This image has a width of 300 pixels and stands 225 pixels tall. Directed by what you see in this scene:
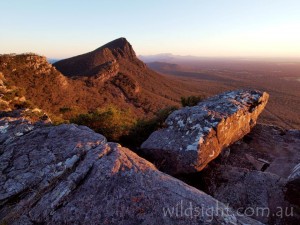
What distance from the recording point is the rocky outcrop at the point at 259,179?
584 cm

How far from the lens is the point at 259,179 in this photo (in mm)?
7047

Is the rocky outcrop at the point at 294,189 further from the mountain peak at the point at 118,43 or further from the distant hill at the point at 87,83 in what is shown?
the mountain peak at the point at 118,43

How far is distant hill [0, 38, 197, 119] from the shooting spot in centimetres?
3203

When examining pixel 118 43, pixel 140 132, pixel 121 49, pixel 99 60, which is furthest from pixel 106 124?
pixel 118 43

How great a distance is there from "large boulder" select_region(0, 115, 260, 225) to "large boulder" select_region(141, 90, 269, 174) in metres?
2.18

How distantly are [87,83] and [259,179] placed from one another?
143 ft

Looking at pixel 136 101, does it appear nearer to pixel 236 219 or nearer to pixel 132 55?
pixel 132 55

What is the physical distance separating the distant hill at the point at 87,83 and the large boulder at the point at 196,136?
501 inches

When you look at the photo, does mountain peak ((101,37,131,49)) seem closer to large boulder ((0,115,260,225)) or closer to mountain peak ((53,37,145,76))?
mountain peak ((53,37,145,76))

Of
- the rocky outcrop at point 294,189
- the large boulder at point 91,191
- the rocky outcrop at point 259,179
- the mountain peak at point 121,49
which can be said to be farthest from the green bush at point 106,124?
the mountain peak at point 121,49

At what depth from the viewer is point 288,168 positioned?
347 inches

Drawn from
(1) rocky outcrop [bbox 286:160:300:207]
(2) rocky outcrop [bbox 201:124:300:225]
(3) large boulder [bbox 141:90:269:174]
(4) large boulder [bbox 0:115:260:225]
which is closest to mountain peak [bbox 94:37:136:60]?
(3) large boulder [bbox 141:90:269:174]

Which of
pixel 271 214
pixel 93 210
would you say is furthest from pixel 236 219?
pixel 93 210

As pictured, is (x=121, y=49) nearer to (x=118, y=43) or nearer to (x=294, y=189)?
(x=118, y=43)
